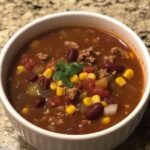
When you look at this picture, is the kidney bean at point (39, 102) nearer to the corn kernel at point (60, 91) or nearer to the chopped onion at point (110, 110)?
the corn kernel at point (60, 91)

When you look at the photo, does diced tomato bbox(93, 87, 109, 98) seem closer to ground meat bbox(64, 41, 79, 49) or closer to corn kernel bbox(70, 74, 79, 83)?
corn kernel bbox(70, 74, 79, 83)

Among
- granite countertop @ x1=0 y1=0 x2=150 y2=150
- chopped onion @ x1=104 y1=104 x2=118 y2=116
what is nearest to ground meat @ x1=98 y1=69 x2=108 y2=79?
chopped onion @ x1=104 y1=104 x2=118 y2=116

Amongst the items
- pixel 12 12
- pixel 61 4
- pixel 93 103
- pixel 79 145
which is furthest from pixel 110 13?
pixel 79 145

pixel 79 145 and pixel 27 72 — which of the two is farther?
pixel 27 72

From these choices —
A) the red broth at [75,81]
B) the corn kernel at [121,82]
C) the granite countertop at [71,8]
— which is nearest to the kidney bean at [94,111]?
the red broth at [75,81]

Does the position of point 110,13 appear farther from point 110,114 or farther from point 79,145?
point 79,145

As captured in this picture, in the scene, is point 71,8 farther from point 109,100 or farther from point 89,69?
point 109,100
